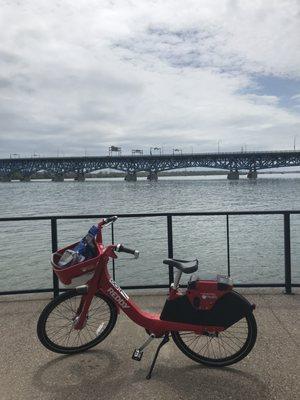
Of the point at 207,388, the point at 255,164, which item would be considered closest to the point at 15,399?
the point at 207,388

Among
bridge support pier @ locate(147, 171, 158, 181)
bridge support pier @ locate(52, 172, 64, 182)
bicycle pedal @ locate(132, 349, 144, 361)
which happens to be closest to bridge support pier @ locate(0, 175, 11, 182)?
bridge support pier @ locate(52, 172, 64, 182)

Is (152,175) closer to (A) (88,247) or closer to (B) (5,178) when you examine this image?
(B) (5,178)

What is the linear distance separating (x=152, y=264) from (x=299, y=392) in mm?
11811

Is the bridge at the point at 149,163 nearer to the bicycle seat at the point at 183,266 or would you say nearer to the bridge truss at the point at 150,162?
the bridge truss at the point at 150,162

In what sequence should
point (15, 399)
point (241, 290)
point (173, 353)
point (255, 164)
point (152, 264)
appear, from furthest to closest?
point (255, 164), point (152, 264), point (241, 290), point (173, 353), point (15, 399)

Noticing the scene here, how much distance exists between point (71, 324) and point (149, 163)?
156 m

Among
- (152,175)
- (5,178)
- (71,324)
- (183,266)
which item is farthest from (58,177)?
(183,266)

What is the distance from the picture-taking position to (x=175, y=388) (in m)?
3.87

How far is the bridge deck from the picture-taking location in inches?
149

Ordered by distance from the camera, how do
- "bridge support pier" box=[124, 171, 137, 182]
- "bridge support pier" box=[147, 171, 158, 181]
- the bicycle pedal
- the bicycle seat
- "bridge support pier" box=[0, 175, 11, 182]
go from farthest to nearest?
"bridge support pier" box=[0, 175, 11, 182]
"bridge support pier" box=[147, 171, 158, 181]
"bridge support pier" box=[124, 171, 137, 182]
the bicycle pedal
the bicycle seat

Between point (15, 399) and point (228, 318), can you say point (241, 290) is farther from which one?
point (15, 399)

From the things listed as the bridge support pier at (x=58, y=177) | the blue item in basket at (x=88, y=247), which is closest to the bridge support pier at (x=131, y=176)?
the bridge support pier at (x=58, y=177)

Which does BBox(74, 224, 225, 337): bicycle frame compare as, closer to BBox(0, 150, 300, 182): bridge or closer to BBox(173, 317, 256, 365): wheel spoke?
BBox(173, 317, 256, 365): wheel spoke

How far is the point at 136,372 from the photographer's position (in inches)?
165
